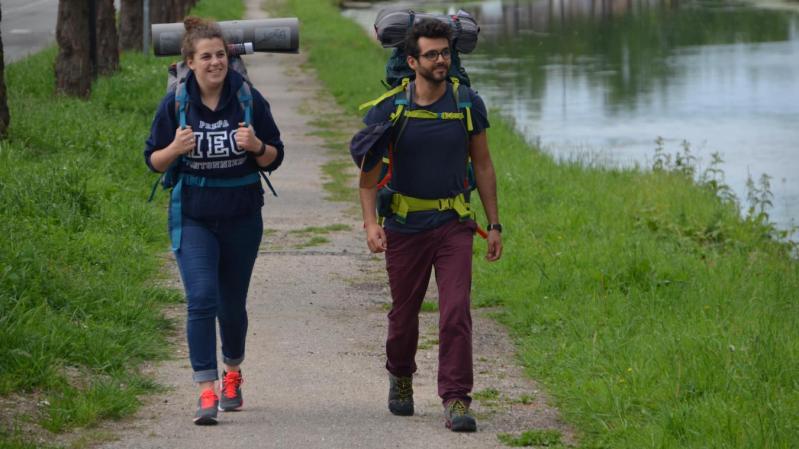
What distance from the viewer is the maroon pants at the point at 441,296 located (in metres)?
6.02

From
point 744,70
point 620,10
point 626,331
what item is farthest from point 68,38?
point 620,10

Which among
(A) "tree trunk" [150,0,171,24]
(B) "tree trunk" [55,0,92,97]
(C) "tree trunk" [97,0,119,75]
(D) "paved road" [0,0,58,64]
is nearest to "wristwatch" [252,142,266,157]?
(B) "tree trunk" [55,0,92,97]

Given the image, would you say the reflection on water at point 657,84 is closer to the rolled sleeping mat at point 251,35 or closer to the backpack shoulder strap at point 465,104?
the rolled sleeping mat at point 251,35

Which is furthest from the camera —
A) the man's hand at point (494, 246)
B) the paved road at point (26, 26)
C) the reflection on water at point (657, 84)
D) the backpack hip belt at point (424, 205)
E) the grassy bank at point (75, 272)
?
the paved road at point (26, 26)

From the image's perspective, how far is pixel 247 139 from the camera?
589 cm

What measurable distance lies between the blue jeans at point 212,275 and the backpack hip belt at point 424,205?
0.61 meters

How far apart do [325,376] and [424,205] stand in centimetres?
131

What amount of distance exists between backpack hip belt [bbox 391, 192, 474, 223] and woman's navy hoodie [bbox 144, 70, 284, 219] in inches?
20.8

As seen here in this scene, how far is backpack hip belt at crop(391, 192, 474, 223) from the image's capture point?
6.08 m

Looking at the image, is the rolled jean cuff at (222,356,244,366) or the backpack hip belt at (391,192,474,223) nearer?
the backpack hip belt at (391,192,474,223)

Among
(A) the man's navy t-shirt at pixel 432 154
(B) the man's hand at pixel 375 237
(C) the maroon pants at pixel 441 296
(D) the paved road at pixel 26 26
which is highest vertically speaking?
(A) the man's navy t-shirt at pixel 432 154

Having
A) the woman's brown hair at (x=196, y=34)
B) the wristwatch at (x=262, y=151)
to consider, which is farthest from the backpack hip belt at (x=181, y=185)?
the woman's brown hair at (x=196, y=34)

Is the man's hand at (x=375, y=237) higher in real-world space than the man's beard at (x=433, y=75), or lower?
Result: lower

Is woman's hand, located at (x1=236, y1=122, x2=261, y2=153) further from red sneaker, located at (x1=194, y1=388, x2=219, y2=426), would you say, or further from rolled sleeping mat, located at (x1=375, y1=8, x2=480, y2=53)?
red sneaker, located at (x1=194, y1=388, x2=219, y2=426)
